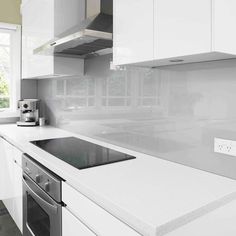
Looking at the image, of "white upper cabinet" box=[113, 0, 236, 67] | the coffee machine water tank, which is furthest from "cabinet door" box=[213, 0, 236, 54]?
the coffee machine water tank

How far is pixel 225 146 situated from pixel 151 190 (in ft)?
1.51

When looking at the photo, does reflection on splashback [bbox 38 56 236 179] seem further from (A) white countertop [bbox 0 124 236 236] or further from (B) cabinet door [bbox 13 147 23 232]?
(B) cabinet door [bbox 13 147 23 232]

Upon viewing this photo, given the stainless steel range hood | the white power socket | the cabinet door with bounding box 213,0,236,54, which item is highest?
the stainless steel range hood

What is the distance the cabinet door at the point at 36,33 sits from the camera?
90.2 inches

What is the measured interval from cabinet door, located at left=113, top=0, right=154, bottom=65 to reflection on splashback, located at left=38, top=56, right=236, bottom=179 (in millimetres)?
351

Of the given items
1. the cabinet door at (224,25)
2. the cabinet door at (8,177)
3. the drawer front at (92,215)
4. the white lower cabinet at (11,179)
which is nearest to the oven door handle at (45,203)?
the drawer front at (92,215)

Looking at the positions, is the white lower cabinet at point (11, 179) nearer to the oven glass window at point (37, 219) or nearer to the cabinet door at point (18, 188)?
the cabinet door at point (18, 188)

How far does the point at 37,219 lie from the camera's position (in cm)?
173

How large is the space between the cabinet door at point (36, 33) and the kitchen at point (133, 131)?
0.7 inches

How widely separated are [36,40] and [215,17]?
6.74 feet

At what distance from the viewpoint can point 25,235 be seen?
1971 mm

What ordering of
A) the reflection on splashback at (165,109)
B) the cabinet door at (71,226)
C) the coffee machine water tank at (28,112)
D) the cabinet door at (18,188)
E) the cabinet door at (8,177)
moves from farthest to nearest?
the coffee machine water tank at (28,112)
the cabinet door at (8,177)
the cabinet door at (18,188)
the reflection on splashback at (165,109)
the cabinet door at (71,226)

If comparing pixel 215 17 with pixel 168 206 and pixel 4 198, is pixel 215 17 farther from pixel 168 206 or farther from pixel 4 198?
pixel 4 198

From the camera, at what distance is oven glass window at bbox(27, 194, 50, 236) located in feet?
5.24
